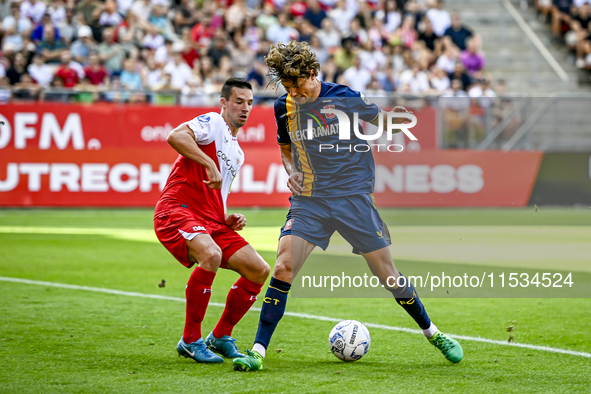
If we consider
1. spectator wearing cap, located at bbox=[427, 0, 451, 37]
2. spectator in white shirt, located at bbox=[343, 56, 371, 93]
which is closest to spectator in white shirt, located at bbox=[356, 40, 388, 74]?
spectator in white shirt, located at bbox=[343, 56, 371, 93]

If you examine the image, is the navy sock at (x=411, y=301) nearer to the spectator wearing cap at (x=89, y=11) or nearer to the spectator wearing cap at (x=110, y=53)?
the spectator wearing cap at (x=110, y=53)

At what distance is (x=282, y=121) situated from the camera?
5211 mm

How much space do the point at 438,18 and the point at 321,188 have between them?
55.7 feet

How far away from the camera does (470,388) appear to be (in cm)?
432

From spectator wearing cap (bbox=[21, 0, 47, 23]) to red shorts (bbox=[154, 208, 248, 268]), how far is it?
1386 cm

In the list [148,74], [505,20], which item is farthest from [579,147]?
[148,74]

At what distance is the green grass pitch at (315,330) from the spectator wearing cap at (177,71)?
800cm

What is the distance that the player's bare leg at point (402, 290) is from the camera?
4973 millimetres

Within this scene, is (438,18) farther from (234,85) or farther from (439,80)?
(234,85)

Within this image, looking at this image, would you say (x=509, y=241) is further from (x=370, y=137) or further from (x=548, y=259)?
(x=370, y=137)

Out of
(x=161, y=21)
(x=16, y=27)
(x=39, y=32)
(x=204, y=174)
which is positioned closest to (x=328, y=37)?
(x=161, y=21)

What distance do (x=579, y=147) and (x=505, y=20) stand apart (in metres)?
7.95

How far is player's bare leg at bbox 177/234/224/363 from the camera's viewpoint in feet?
16.3

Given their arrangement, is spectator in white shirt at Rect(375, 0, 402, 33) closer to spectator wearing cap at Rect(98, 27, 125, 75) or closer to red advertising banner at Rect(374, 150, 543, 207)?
red advertising banner at Rect(374, 150, 543, 207)
